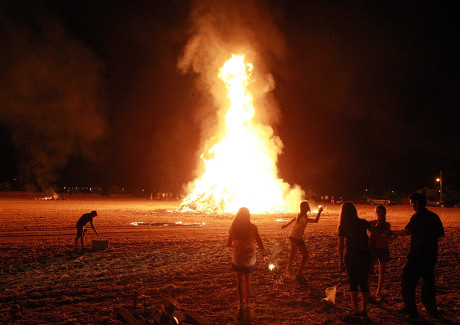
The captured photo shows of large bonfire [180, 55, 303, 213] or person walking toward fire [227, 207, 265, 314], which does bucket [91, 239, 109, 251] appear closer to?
person walking toward fire [227, 207, 265, 314]

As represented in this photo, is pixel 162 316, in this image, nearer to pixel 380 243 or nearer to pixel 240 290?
pixel 240 290

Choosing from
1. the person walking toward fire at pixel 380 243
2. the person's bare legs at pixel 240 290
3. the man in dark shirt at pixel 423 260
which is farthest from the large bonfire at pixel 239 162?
the man in dark shirt at pixel 423 260

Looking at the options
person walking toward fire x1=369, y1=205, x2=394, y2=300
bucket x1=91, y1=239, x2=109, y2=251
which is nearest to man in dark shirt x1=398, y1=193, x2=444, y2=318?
person walking toward fire x1=369, y1=205, x2=394, y2=300

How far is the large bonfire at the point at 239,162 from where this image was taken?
29.7 metres

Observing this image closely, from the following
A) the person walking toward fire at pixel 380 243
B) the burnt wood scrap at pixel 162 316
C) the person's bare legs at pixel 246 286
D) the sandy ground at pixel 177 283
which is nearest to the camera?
the burnt wood scrap at pixel 162 316

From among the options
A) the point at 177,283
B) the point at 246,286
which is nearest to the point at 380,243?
the point at 246,286

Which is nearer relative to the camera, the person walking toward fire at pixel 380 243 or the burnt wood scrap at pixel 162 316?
the burnt wood scrap at pixel 162 316

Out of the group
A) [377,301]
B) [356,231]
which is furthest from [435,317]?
[356,231]

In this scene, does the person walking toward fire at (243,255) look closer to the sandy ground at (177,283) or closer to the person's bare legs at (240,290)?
the person's bare legs at (240,290)

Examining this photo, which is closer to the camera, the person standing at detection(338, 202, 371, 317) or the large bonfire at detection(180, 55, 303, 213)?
the person standing at detection(338, 202, 371, 317)

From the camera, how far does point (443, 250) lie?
11188 millimetres

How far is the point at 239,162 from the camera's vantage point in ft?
102

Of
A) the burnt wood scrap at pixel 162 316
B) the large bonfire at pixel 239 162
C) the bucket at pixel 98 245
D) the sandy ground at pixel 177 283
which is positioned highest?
the large bonfire at pixel 239 162

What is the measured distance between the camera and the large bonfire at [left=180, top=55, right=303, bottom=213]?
29.7m
